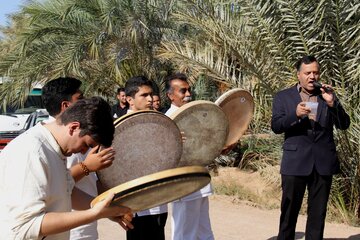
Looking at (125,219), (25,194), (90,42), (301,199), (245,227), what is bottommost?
(245,227)

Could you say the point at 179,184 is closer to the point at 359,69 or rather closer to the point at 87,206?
the point at 87,206

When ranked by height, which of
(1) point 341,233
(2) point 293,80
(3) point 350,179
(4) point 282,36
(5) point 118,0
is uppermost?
(5) point 118,0

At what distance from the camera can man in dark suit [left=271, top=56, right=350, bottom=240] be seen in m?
5.08

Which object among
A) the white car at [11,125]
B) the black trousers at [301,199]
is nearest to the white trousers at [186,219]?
the black trousers at [301,199]

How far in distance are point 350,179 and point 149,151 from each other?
4.10 meters

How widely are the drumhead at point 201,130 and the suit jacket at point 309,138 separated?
598 millimetres

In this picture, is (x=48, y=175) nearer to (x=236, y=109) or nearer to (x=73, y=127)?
(x=73, y=127)

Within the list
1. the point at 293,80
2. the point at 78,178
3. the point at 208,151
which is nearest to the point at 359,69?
the point at 293,80

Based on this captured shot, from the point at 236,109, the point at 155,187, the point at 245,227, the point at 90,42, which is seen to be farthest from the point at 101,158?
the point at 90,42

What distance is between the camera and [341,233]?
6.96m

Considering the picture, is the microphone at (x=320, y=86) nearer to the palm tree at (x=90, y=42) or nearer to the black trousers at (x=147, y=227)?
the black trousers at (x=147, y=227)

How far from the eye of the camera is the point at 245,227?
7.51 meters

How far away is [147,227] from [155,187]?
92.9 inches

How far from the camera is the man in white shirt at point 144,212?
15.5ft
